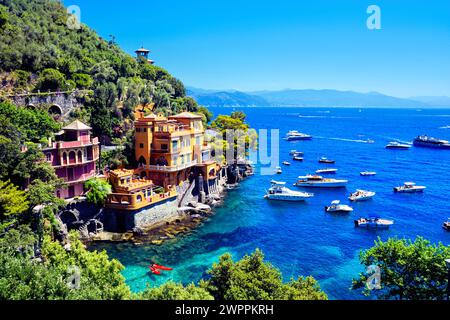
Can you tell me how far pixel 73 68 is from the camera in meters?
57.2

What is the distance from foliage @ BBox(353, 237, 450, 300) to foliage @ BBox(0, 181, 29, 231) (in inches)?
976

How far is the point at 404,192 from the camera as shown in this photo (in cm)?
5856

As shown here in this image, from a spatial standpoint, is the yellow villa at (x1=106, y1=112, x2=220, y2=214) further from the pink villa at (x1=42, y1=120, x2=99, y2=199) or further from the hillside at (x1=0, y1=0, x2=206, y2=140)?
the hillside at (x1=0, y1=0, x2=206, y2=140)

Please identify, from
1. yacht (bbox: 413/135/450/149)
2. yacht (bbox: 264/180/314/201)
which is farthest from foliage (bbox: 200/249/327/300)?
yacht (bbox: 413/135/450/149)

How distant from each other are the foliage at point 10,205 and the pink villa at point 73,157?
7300 millimetres

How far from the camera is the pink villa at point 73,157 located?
37.1 meters

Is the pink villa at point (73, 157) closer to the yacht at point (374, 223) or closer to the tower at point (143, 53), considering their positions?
the yacht at point (374, 223)

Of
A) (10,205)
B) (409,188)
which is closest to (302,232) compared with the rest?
(409,188)

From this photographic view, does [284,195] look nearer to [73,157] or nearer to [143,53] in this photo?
[73,157]

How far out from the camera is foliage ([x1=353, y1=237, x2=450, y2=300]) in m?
19.9

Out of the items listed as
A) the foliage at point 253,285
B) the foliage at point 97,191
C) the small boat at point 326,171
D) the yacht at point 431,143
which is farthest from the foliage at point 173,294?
the yacht at point 431,143

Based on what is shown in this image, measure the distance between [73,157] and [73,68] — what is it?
2444cm
